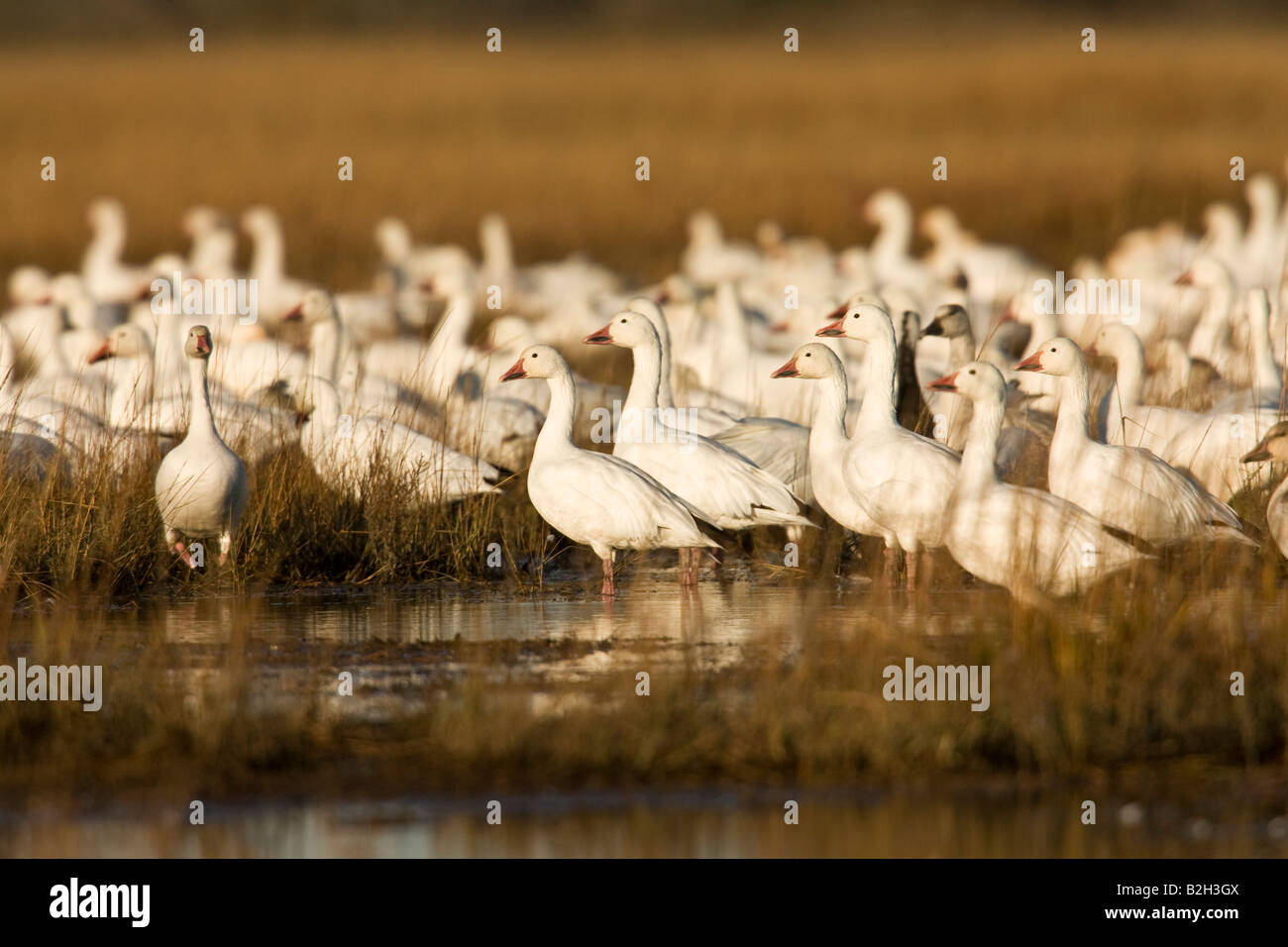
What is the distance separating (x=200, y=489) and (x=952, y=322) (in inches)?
206

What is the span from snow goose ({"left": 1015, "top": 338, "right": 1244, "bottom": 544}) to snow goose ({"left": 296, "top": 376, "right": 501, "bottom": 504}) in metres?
3.08

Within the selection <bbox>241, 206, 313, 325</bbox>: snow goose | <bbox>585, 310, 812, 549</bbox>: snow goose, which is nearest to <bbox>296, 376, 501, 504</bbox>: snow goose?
<bbox>585, 310, 812, 549</bbox>: snow goose

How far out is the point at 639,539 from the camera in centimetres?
875

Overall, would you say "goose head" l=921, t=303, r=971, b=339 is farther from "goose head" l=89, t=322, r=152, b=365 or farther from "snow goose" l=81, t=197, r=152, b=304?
"snow goose" l=81, t=197, r=152, b=304

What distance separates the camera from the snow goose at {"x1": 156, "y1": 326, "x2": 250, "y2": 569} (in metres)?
8.74

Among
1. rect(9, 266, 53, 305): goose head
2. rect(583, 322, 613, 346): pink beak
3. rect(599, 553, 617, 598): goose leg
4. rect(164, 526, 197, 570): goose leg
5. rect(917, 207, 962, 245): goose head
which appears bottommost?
Result: rect(599, 553, 617, 598): goose leg

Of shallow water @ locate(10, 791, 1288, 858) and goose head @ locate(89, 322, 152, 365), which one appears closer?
shallow water @ locate(10, 791, 1288, 858)

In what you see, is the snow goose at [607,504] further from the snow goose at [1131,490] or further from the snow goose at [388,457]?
the snow goose at [1131,490]

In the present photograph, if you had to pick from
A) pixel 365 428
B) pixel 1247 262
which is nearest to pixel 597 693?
pixel 365 428

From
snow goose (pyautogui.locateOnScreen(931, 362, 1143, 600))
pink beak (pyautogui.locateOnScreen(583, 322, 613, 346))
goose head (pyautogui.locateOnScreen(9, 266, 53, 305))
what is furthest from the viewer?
goose head (pyautogui.locateOnScreen(9, 266, 53, 305))

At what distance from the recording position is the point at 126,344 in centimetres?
1220

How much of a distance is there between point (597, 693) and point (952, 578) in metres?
3.47

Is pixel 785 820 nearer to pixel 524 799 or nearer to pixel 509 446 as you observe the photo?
pixel 524 799

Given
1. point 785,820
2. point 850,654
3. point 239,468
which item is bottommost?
point 785,820
